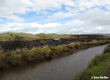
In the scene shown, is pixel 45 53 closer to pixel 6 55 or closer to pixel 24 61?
pixel 24 61

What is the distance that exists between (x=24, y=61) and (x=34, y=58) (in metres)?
1.76

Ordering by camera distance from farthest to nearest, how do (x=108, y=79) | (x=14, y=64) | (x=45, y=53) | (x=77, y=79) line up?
(x=45, y=53), (x=14, y=64), (x=77, y=79), (x=108, y=79)

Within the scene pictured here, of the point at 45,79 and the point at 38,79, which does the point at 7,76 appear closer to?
the point at 38,79

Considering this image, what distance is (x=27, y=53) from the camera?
16.3m

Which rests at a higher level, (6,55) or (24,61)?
(6,55)

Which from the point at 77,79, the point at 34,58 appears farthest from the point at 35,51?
the point at 77,79

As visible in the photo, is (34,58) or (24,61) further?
(34,58)

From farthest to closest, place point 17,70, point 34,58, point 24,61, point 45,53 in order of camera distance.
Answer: point 45,53
point 34,58
point 24,61
point 17,70

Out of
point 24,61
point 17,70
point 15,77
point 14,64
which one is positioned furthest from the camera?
point 24,61

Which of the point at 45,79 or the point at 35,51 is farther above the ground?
the point at 35,51

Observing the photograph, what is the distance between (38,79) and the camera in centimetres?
1054

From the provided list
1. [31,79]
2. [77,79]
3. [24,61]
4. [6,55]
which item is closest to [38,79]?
[31,79]

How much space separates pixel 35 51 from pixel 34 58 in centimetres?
135

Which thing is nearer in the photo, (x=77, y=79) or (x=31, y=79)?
(x=77, y=79)
